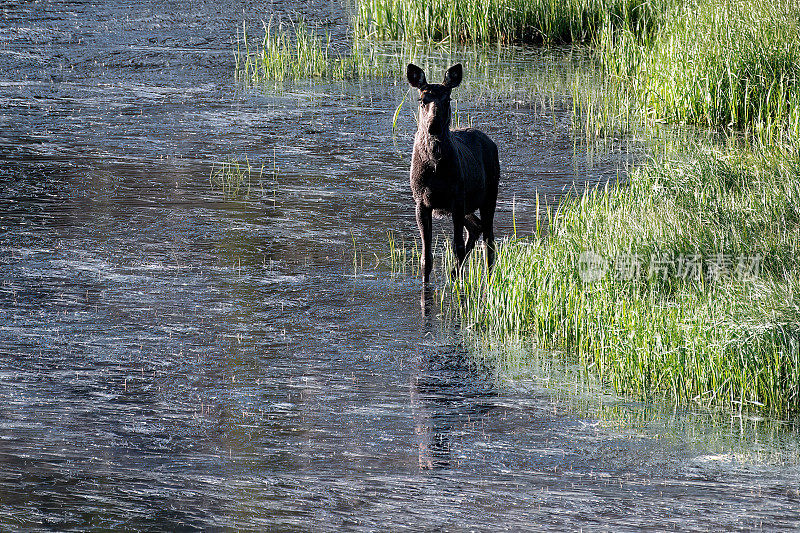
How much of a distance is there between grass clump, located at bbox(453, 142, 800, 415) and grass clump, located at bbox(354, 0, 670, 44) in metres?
9.80

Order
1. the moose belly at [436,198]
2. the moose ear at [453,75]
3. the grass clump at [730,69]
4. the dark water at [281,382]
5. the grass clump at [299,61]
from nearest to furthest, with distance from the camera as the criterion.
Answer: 1. the dark water at [281,382]
2. the moose ear at [453,75]
3. the moose belly at [436,198]
4. the grass clump at [730,69]
5. the grass clump at [299,61]

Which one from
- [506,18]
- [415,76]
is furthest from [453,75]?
[506,18]

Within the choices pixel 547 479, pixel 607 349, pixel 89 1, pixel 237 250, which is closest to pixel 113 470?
pixel 547 479

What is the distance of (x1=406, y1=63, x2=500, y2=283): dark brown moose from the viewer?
31.8ft

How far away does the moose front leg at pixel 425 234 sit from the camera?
10.2m

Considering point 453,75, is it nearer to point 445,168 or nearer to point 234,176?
point 445,168

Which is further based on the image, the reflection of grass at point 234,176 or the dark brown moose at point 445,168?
the reflection of grass at point 234,176

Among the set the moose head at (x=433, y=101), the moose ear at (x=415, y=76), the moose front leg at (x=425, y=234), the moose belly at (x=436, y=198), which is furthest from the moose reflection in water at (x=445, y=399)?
the moose ear at (x=415, y=76)

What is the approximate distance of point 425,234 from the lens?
403 inches

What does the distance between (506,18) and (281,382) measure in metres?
13.8

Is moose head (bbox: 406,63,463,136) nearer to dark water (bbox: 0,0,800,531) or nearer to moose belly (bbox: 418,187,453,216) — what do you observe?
moose belly (bbox: 418,187,453,216)

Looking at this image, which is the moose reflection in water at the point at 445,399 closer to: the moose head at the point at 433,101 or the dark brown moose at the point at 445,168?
the dark brown moose at the point at 445,168

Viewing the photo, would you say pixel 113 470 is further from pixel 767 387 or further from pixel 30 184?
pixel 30 184

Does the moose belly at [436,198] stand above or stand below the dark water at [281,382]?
above
